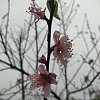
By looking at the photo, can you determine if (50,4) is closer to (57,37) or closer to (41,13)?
(41,13)

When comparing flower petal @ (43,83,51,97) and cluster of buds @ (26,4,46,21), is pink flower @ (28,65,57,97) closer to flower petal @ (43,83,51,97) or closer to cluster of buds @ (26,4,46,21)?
flower petal @ (43,83,51,97)

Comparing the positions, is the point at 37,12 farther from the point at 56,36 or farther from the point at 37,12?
the point at 56,36

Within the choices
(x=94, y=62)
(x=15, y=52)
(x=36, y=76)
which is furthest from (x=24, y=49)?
(x=36, y=76)

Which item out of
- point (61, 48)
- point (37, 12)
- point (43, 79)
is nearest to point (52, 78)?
point (43, 79)

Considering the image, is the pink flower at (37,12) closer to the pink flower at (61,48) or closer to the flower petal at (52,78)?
the pink flower at (61,48)

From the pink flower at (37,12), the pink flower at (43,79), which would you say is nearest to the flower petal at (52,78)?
the pink flower at (43,79)
